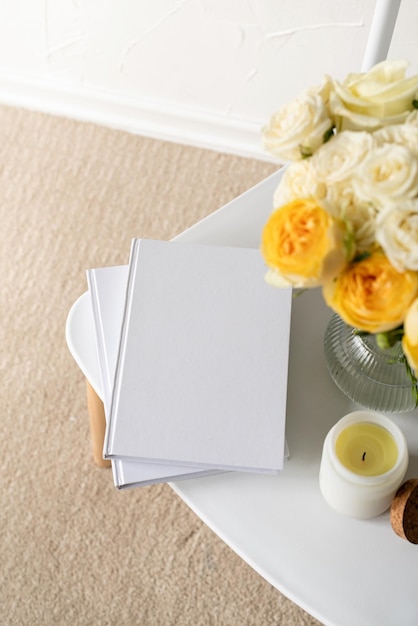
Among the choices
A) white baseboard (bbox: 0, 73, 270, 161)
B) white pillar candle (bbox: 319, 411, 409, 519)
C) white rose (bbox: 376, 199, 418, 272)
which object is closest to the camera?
white rose (bbox: 376, 199, 418, 272)

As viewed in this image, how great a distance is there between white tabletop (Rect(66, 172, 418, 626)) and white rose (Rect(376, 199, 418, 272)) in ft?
1.02

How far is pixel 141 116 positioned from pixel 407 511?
107 cm

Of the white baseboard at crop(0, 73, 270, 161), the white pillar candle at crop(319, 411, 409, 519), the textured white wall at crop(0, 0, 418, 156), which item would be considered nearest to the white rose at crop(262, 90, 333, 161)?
the white pillar candle at crop(319, 411, 409, 519)

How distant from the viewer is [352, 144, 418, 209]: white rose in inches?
18.2

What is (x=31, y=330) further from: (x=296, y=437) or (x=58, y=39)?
(x=296, y=437)

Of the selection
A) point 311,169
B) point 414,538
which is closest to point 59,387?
point 414,538

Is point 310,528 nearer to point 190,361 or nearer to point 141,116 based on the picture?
point 190,361

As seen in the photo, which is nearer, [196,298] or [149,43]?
[196,298]

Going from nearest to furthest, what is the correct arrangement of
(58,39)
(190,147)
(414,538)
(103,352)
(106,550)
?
(414,538) → (103,352) → (106,550) → (58,39) → (190,147)

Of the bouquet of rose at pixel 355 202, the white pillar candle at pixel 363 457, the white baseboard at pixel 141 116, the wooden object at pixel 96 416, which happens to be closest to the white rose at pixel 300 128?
the bouquet of rose at pixel 355 202

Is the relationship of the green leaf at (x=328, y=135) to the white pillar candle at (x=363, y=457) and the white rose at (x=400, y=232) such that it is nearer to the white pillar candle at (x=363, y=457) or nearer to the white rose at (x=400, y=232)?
the white rose at (x=400, y=232)

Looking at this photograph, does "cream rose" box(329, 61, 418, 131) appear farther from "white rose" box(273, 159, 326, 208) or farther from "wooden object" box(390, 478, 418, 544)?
"wooden object" box(390, 478, 418, 544)

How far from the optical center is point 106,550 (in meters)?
1.18

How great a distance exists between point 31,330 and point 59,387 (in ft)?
0.40
